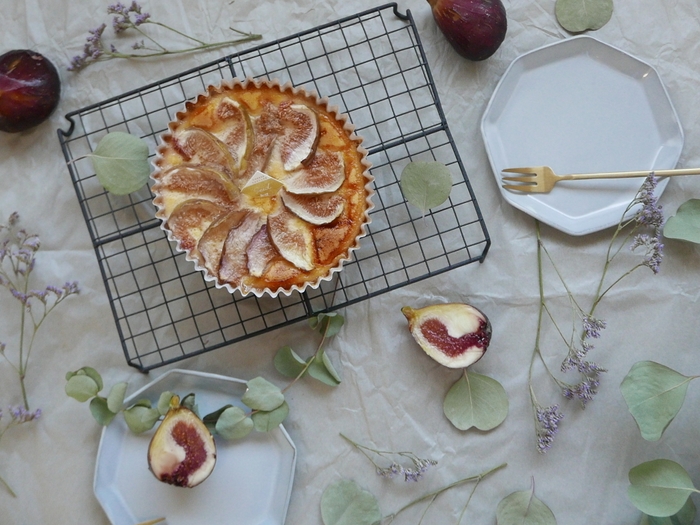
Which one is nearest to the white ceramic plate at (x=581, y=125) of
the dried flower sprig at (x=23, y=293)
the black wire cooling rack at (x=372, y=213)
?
the black wire cooling rack at (x=372, y=213)

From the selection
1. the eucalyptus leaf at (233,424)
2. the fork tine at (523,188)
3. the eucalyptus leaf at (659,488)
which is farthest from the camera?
the fork tine at (523,188)

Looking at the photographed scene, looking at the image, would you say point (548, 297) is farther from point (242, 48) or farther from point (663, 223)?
point (242, 48)

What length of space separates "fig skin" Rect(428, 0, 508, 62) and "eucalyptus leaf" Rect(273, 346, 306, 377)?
144 cm

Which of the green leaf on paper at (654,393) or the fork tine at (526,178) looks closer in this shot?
the green leaf on paper at (654,393)

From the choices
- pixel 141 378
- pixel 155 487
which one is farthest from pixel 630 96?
pixel 155 487

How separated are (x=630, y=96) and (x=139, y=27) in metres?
2.12

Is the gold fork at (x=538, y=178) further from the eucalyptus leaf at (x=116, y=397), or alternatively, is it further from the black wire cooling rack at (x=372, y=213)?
the eucalyptus leaf at (x=116, y=397)

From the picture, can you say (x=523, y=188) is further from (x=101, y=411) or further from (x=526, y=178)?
(x=101, y=411)

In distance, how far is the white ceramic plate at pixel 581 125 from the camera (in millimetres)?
2721

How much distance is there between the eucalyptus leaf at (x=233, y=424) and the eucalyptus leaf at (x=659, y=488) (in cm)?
147

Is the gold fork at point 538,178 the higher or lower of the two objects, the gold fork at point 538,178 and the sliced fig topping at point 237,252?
the lower

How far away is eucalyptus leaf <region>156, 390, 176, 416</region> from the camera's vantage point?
2512mm

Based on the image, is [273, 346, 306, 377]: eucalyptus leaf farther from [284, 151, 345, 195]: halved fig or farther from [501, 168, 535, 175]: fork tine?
[501, 168, 535, 175]: fork tine

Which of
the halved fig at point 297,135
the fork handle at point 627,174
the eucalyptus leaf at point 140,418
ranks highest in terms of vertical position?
the halved fig at point 297,135
